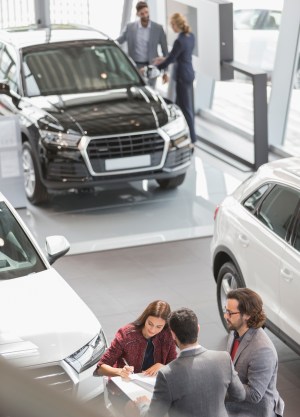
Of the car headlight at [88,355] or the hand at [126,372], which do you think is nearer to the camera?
the hand at [126,372]

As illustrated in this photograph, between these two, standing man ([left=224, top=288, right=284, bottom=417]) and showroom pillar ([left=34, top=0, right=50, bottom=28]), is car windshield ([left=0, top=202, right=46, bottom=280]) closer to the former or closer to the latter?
standing man ([left=224, top=288, right=284, bottom=417])

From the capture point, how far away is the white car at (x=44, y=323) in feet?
14.9

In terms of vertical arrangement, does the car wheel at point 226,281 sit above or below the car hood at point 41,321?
below

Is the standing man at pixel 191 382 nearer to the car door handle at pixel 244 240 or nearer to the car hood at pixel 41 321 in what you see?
the car hood at pixel 41 321

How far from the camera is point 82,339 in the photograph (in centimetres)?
478

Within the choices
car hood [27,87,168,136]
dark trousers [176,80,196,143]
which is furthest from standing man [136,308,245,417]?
dark trousers [176,80,196,143]

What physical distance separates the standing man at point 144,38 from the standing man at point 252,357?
31.8 ft

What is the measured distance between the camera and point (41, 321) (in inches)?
189

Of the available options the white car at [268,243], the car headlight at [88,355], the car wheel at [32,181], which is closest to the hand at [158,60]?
the car wheel at [32,181]

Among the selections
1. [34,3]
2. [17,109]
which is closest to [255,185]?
[17,109]

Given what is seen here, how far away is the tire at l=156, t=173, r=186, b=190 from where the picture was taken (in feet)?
34.5

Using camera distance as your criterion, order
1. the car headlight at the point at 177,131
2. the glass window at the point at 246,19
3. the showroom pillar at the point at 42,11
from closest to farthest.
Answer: the car headlight at the point at 177,131
the glass window at the point at 246,19
the showroom pillar at the point at 42,11

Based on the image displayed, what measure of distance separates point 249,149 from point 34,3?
7.15 meters

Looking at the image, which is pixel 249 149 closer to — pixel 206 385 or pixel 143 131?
pixel 143 131
